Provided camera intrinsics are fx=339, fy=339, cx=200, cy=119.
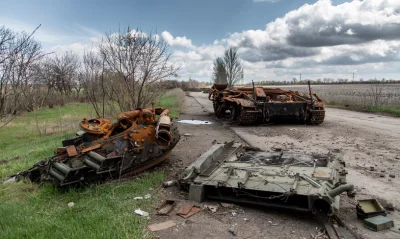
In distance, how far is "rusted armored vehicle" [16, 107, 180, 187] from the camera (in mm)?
5281

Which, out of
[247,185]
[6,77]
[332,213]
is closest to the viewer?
[332,213]

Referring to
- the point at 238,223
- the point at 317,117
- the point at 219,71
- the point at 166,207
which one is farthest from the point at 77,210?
the point at 219,71

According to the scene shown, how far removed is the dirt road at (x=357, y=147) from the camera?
4.71 m

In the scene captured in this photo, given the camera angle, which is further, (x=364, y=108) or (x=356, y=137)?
(x=364, y=108)

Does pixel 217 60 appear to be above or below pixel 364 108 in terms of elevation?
above

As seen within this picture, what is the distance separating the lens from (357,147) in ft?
→ 27.5

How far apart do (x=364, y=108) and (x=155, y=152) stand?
54.2ft

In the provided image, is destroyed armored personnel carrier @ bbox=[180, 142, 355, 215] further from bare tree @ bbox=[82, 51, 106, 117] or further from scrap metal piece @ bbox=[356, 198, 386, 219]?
bare tree @ bbox=[82, 51, 106, 117]

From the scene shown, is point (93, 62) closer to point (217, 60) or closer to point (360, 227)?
point (360, 227)

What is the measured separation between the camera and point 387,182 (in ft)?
18.1

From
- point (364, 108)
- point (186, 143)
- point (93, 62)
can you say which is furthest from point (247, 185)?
point (364, 108)

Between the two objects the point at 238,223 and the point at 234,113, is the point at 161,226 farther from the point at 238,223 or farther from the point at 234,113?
the point at 234,113

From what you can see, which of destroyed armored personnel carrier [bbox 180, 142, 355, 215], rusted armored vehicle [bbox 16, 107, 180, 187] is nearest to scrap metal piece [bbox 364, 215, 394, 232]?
destroyed armored personnel carrier [bbox 180, 142, 355, 215]

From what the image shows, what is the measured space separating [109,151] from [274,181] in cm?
288
